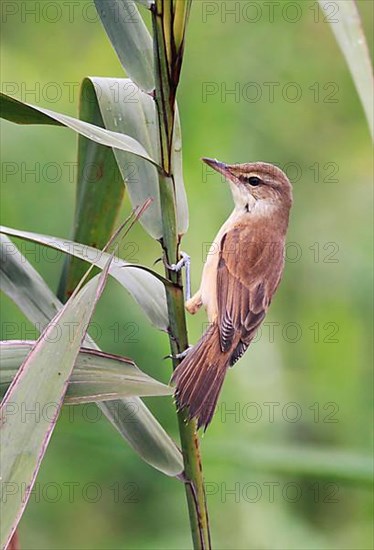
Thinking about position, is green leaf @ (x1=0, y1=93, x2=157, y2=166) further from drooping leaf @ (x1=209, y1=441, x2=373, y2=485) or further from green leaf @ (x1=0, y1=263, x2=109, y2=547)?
drooping leaf @ (x1=209, y1=441, x2=373, y2=485)

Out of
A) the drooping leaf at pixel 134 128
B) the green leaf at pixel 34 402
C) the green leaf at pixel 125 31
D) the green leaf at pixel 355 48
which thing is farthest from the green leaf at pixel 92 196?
the green leaf at pixel 355 48

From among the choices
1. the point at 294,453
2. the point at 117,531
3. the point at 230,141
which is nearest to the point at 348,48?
the point at 294,453

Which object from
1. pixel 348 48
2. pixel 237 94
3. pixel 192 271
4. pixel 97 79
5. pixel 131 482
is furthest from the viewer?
pixel 237 94

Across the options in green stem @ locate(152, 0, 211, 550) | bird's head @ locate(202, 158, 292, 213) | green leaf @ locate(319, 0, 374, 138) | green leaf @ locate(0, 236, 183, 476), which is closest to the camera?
green leaf @ locate(319, 0, 374, 138)

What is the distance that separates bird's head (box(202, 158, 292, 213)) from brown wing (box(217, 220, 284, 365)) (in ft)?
0.24

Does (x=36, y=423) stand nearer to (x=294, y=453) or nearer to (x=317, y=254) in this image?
(x=294, y=453)

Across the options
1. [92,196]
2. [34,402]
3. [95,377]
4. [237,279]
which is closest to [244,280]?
[237,279]

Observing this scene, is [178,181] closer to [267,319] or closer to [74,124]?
[74,124]

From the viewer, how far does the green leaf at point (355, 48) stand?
2.62 feet

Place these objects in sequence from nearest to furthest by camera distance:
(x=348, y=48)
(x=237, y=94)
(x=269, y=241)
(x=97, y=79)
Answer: (x=348, y=48) → (x=97, y=79) → (x=269, y=241) → (x=237, y=94)

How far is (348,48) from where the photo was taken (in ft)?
2.73

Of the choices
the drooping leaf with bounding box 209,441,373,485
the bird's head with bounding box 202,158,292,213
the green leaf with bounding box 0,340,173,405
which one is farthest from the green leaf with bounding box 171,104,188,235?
the drooping leaf with bounding box 209,441,373,485

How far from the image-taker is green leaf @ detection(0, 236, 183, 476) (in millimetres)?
1218

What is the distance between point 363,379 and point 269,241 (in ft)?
2.39
